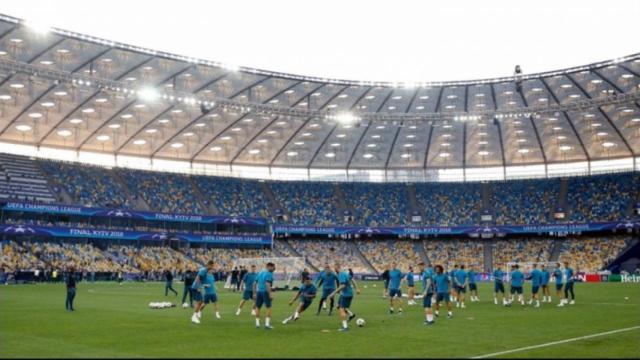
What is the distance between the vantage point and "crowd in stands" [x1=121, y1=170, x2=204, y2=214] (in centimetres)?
7800

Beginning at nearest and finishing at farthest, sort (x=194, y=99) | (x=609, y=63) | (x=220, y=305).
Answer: (x=220, y=305) → (x=609, y=63) → (x=194, y=99)

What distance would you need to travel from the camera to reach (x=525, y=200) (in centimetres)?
8688

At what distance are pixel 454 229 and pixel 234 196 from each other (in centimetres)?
2811

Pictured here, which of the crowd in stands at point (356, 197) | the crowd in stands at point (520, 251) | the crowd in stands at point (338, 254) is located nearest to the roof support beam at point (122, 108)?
the crowd in stands at point (356, 197)

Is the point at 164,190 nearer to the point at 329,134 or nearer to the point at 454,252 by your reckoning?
the point at 329,134

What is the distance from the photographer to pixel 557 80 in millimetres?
59969

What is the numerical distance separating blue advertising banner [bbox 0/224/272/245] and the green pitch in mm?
38830

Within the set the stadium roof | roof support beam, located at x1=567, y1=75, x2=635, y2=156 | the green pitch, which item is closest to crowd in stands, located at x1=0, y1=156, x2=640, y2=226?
the stadium roof

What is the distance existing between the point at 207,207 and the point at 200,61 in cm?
3059

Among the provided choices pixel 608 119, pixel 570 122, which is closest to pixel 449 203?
pixel 570 122

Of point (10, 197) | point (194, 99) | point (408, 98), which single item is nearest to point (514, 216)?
point (408, 98)

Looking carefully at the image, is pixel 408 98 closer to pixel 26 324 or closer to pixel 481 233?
pixel 481 233

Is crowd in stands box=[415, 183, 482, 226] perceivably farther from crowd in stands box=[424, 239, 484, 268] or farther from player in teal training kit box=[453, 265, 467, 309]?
player in teal training kit box=[453, 265, 467, 309]

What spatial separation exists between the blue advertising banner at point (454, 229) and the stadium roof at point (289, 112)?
9.38 meters
